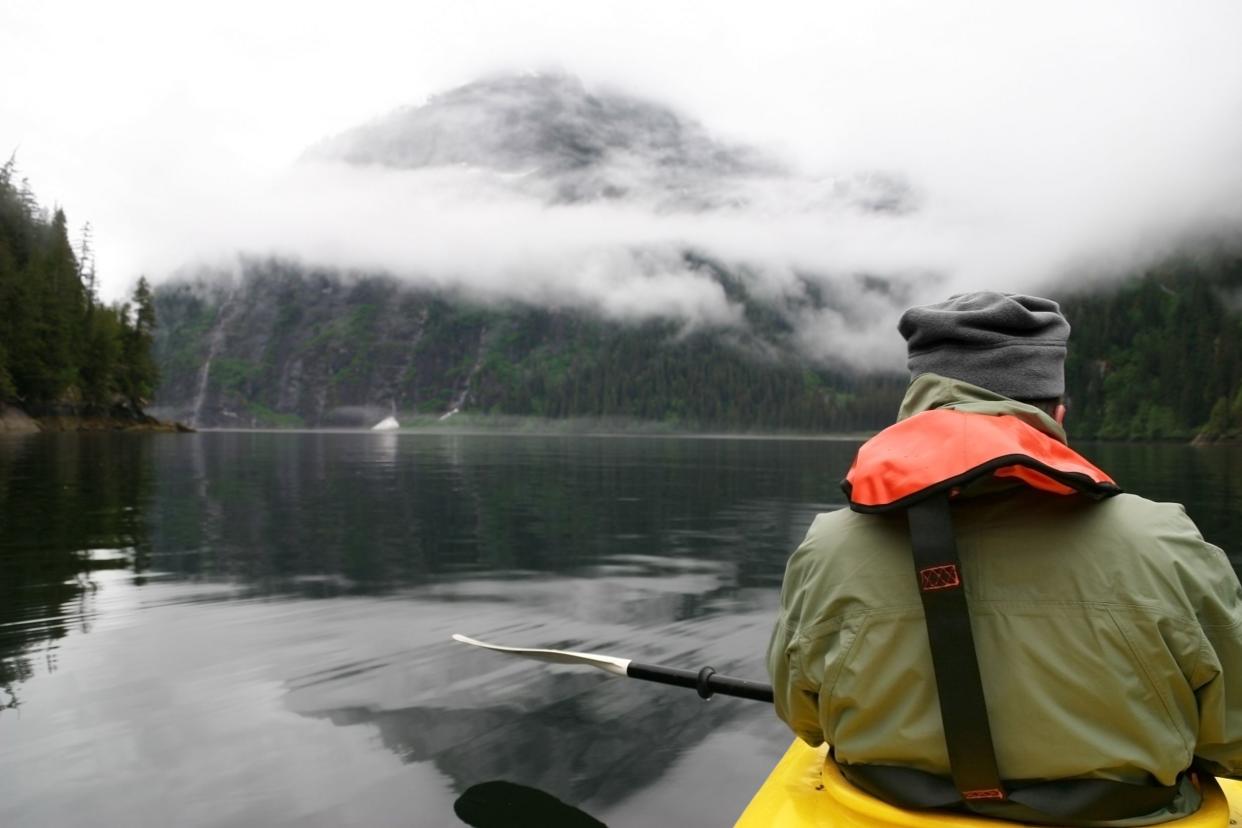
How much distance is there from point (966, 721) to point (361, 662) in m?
8.57

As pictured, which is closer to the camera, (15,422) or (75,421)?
(15,422)

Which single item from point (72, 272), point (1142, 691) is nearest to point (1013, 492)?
point (1142, 691)

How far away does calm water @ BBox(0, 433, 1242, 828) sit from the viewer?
21.9 feet

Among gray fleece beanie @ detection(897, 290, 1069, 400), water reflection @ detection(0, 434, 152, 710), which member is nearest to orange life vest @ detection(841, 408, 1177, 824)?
gray fleece beanie @ detection(897, 290, 1069, 400)

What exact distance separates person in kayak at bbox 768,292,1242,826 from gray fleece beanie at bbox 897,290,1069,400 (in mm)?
109

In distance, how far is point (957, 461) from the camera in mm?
2840

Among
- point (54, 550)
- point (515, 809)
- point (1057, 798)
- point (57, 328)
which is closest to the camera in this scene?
point (1057, 798)

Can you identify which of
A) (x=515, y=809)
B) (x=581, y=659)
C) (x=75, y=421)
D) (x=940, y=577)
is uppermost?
(x=75, y=421)

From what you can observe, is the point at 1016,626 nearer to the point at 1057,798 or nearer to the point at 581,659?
the point at 1057,798

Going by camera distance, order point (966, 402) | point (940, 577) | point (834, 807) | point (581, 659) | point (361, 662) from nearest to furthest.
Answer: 1. point (940, 577)
2. point (966, 402)
3. point (834, 807)
4. point (581, 659)
5. point (361, 662)

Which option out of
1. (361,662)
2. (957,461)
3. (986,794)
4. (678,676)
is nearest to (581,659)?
(678,676)

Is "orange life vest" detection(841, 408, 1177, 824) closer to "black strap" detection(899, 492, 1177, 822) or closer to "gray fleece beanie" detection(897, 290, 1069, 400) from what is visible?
"black strap" detection(899, 492, 1177, 822)

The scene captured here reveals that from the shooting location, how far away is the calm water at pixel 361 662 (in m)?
6.67

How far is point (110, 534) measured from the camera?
19125mm
